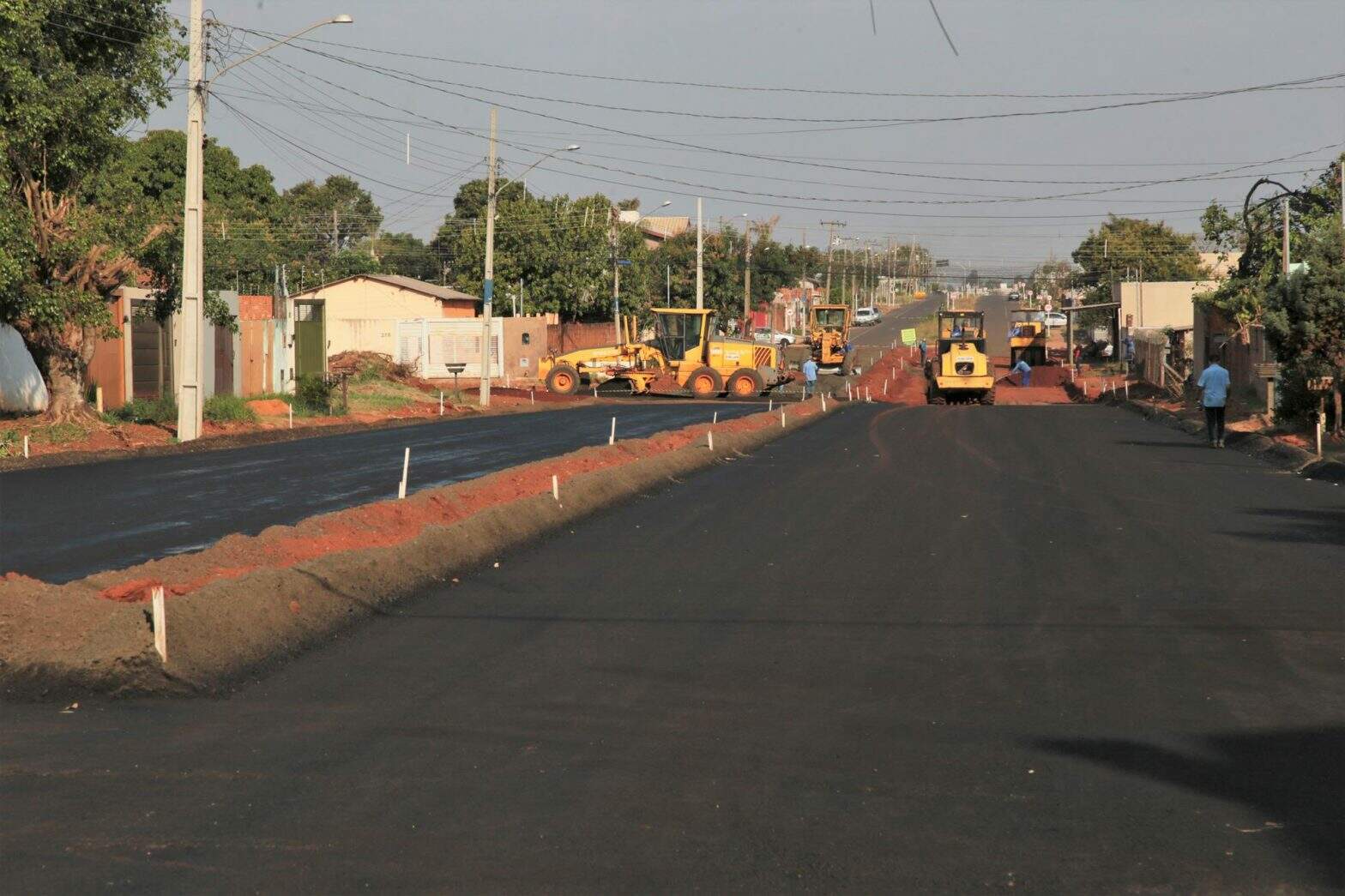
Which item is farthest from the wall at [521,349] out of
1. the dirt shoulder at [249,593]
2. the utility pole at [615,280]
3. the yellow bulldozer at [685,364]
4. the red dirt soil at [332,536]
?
the dirt shoulder at [249,593]

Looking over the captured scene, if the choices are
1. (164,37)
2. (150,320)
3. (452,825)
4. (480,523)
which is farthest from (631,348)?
(452,825)

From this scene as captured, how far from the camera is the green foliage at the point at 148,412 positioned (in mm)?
34000

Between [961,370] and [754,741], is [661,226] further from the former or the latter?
[754,741]

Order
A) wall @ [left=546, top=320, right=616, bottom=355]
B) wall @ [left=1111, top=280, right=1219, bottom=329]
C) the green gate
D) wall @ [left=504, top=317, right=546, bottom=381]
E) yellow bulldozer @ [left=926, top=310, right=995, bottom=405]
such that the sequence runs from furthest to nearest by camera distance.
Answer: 1. wall @ [left=1111, top=280, right=1219, bottom=329]
2. wall @ [left=546, top=320, right=616, bottom=355]
3. wall @ [left=504, top=317, right=546, bottom=381]
4. yellow bulldozer @ [left=926, top=310, right=995, bottom=405]
5. the green gate

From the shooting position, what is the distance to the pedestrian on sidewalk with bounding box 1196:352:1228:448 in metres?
30.3

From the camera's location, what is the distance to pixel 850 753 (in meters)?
7.73

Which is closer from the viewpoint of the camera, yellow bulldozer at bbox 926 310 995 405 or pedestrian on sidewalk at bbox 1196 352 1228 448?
pedestrian on sidewalk at bbox 1196 352 1228 448

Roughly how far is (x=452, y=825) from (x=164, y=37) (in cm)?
2776

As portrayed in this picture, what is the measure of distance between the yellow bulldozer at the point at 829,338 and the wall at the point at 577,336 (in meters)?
10.9

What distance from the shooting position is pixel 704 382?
189ft

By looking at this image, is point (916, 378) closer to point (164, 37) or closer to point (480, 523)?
point (164, 37)

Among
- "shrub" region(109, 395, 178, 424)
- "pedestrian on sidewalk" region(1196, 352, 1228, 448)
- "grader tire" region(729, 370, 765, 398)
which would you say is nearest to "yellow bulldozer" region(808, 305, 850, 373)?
"grader tire" region(729, 370, 765, 398)

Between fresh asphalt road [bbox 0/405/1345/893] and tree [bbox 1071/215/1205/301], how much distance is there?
367 ft

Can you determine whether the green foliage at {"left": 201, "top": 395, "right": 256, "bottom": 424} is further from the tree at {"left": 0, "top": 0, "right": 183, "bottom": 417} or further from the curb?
the curb
